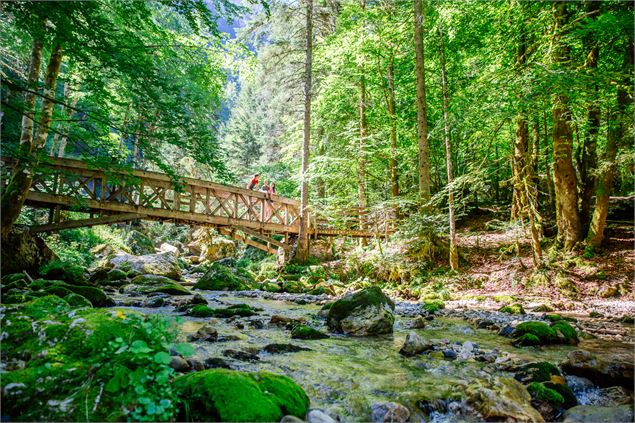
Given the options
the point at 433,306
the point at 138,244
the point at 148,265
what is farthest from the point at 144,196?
the point at 433,306

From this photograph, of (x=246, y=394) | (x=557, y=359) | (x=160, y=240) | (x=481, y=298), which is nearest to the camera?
(x=246, y=394)

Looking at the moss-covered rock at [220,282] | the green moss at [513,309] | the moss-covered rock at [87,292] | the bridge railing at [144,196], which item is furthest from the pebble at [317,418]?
the moss-covered rock at [220,282]

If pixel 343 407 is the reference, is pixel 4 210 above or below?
above

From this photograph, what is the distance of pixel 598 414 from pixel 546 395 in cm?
35

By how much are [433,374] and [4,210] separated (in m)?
8.71

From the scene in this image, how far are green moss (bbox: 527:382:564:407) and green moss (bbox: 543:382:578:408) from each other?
63mm

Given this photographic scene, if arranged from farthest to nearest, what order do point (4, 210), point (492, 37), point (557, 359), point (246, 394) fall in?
point (492, 37) < point (4, 210) < point (557, 359) < point (246, 394)

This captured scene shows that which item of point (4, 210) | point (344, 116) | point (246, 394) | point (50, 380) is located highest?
point (344, 116)

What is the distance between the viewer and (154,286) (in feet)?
32.0

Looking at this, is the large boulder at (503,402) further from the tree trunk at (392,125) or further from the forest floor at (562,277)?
the tree trunk at (392,125)

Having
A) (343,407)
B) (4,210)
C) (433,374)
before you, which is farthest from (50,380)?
(4,210)

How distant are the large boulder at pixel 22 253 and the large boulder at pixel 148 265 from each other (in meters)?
3.26

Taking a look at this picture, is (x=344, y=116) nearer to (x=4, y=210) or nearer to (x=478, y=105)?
(x=478, y=105)

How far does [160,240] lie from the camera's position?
1040 inches
